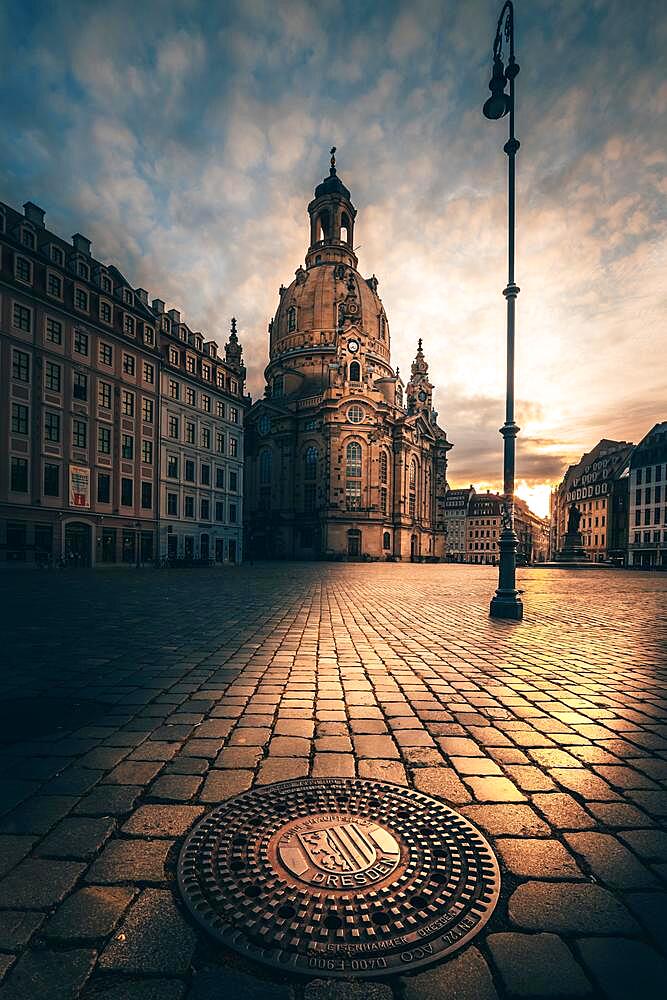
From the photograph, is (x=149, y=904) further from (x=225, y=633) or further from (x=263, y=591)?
(x=263, y=591)

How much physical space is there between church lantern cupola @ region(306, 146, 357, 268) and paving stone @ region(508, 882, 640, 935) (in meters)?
95.9

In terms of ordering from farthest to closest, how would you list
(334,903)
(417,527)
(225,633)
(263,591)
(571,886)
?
(417,527), (263,591), (225,633), (571,886), (334,903)

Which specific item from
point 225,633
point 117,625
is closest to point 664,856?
point 225,633

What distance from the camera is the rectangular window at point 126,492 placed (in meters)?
37.5

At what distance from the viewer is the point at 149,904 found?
2096 millimetres

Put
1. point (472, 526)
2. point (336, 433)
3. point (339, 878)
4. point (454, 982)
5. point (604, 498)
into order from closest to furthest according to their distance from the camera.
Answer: point (454, 982) → point (339, 878) → point (336, 433) → point (604, 498) → point (472, 526)

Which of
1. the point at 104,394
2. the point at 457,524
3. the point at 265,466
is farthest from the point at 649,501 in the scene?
the point at 104,394

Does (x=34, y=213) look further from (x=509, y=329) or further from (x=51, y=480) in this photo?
(x=509, y=329)

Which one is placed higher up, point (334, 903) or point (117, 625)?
point (334, 903)

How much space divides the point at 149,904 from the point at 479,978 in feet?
4.28

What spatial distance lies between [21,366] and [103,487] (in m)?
9.24

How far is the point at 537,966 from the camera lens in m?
1.79

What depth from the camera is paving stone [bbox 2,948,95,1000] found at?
1665mm

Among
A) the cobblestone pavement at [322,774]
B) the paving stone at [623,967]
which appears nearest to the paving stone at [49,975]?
the cobblestone pavement at [322,774]
